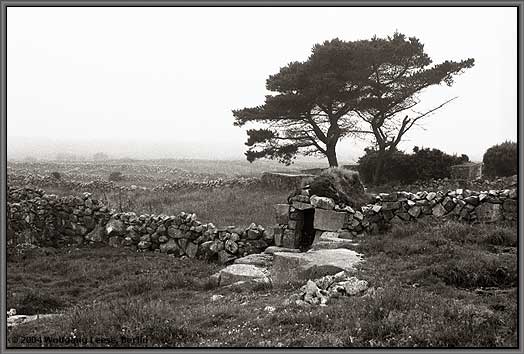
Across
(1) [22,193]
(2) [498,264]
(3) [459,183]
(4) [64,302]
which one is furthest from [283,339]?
(3) [459,183]

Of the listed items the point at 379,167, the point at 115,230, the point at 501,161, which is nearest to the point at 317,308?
the point at 115,230

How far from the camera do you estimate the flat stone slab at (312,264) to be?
8547 mm

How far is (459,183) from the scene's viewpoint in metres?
20.8

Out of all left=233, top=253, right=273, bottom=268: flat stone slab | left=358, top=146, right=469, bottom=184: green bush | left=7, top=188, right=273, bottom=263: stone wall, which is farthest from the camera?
left=358, top=146, right=469, bottom=184: green bush

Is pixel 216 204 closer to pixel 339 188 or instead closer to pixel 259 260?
pixel 339 188

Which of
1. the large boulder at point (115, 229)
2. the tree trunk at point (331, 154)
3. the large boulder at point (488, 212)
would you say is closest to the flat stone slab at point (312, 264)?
the large boulder at point (488, 212)

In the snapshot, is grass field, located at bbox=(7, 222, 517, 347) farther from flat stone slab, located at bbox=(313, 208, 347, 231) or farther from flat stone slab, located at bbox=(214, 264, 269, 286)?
flat stone slab, located at bbox=(313, 208, 347, 231)

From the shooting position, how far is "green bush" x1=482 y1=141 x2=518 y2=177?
23.0 m

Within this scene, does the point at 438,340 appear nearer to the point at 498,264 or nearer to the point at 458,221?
the point at 498,264

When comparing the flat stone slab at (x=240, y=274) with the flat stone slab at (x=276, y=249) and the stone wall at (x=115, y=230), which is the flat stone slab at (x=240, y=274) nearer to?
the flat stone slab at (x=276, y=249)

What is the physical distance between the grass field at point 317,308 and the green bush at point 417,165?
13466 millimetres

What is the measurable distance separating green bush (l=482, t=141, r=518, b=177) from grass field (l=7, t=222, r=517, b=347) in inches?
568

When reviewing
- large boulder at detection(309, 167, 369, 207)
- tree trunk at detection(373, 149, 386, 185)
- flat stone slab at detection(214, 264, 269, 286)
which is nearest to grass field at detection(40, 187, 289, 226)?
large boulder at detection(309, 167, 369, 207)

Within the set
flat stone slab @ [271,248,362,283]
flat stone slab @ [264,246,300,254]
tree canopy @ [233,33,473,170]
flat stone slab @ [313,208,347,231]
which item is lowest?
flat stone slab @ [264,246,300,254]
